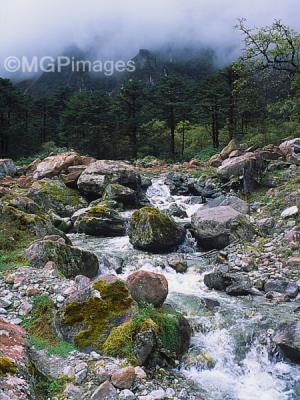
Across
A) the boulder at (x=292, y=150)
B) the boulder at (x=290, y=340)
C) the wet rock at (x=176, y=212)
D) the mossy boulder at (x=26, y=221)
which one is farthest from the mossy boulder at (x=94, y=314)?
the boulder at (x=292, y=150)

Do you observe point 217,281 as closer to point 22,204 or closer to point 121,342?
point 121,342

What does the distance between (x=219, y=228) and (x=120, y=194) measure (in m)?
7.99

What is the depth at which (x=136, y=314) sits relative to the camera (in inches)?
294

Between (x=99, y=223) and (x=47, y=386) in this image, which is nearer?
(x=47, y=386)

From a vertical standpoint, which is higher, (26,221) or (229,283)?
(26,221)

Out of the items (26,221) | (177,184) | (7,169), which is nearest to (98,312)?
(26,221)

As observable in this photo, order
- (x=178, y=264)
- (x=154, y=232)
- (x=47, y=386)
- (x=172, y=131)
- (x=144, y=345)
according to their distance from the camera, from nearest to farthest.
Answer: (x=47, y=386)
(x=144, y=345)
(x=178, y=264)
(x=154, y=232)
(x=172, y=131)

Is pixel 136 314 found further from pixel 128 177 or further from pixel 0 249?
pixel 128 177

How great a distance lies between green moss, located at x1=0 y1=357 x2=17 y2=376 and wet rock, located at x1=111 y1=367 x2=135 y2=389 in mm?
1515

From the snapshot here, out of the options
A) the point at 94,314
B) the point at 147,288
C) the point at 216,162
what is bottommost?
the point at 94,314

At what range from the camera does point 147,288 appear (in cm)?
854

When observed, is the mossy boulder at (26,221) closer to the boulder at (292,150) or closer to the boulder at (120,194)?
the boulder at (120,194)

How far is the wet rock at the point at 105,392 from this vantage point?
18.4ft

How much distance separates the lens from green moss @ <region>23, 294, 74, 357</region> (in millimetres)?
6883
